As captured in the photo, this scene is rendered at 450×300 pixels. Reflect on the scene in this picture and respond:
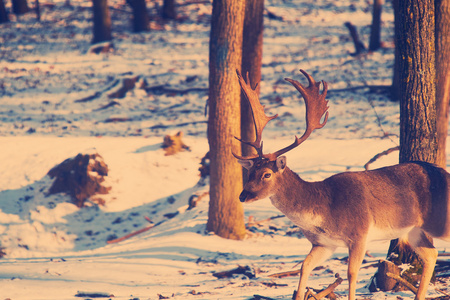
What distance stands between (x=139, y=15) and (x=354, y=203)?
70.7ft

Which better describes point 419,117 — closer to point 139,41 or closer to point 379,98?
point 379,98

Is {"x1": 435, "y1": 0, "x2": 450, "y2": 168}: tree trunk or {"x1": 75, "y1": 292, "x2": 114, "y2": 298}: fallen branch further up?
{"x1": 435, "y1": 0, "x2": 450, "y2": 168}: tree trunk

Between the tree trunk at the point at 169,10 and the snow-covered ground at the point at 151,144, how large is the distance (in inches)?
29.2

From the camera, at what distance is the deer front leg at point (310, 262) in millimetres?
5594

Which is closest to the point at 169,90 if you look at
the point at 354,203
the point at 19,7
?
the point at 19,7

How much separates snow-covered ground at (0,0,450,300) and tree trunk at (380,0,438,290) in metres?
1.57

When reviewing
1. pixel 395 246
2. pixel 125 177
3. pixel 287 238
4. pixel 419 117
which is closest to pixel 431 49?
pixel 419 117

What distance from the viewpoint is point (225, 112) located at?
941 cm

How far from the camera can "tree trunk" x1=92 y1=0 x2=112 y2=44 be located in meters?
22.9

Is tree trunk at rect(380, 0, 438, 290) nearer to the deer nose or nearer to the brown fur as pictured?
the brown fur

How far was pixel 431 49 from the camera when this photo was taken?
6.49 m

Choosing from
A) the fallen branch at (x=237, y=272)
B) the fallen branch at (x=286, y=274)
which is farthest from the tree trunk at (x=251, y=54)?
the fallen branch at (x=286, y=274)

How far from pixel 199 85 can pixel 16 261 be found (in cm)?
1134

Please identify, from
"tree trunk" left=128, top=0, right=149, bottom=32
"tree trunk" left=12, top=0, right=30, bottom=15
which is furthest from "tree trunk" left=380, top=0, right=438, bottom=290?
"tree trunk" left=12, top=0, right=30, bottom=15
